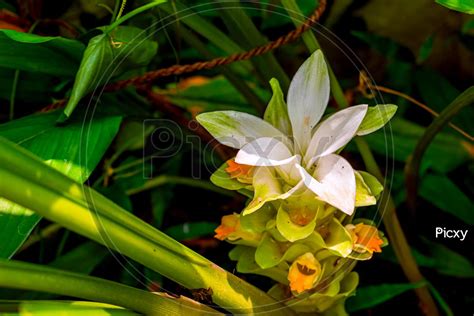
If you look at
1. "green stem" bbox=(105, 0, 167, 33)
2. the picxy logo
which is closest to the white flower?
"green stem" bbox=(105, 0, 167, 33)

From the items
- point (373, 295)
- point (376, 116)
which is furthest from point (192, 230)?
point (376, 116)

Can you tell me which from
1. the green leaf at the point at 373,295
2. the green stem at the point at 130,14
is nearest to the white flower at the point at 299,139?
the green stem at the point at 130,14

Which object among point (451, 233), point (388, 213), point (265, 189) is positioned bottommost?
point (451, 233)

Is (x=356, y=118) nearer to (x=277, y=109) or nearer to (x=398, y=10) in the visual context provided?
(x=277, y=109)

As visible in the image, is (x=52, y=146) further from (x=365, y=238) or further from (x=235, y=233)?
(x=365, y=238)

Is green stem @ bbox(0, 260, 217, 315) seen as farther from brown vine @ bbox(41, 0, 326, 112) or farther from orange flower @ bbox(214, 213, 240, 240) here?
brown vine @ bbox(41, 0, 326, 112)

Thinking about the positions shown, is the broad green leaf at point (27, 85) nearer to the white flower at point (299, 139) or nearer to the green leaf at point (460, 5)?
the white flower at point (299, 139)
